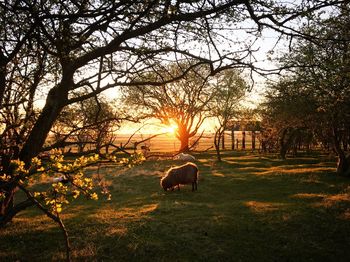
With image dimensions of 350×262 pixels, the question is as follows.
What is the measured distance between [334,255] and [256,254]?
232cm

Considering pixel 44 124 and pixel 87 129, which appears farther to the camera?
pixel 87 129

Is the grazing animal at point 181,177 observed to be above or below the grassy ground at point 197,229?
above

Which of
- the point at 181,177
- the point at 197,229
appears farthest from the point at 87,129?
the point at 181,177

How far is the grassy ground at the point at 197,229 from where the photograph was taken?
31.0ft

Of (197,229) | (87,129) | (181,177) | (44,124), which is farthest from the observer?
(181,177)

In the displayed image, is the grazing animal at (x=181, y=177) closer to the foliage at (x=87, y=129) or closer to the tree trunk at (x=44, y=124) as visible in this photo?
the foliage at (x=87, y=129)

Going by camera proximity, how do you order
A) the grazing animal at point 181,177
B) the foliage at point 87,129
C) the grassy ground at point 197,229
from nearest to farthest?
the foliage at point 87,129 → the grassy ground at point 197,229 → the grazing animal at point 181,177

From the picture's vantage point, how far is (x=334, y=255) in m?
9.54

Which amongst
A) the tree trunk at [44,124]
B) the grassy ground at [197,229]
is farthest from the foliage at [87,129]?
the grassy ground at [197,229]

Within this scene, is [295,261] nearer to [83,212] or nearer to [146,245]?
[146,245]

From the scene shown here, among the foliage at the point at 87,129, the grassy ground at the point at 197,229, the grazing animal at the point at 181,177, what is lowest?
the grassy ground at the point at 197,229

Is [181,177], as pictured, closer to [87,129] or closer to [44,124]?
[87,129]

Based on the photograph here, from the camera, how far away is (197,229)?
1123 centimetres

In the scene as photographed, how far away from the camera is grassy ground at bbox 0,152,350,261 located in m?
9.45
